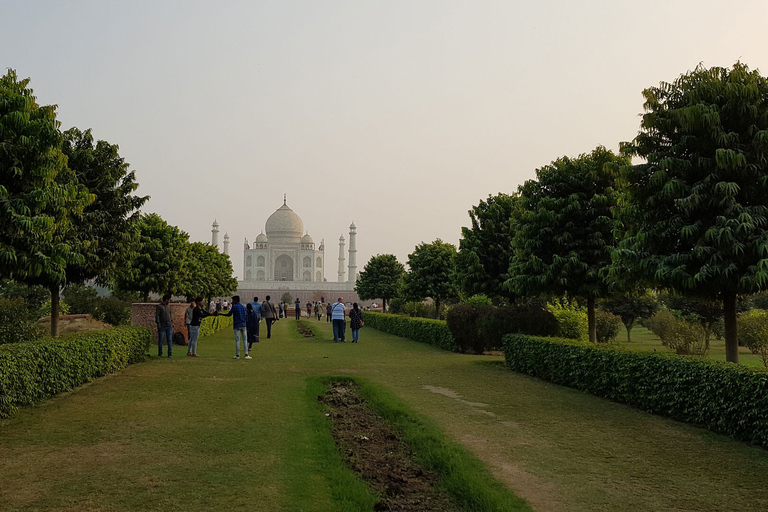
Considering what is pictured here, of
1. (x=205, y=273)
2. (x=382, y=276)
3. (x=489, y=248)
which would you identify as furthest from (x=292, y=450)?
(x=382, y=276)

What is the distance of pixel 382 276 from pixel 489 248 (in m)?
27.0

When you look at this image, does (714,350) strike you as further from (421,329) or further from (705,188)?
(705,188)

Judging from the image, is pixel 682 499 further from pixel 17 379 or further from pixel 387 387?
pixel 17 379

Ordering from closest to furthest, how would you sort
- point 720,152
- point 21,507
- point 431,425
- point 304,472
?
point 21,507
point 304,472
point 431,425
point 720,152

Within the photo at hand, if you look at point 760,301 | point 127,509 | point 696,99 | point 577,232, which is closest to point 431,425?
point 127,509

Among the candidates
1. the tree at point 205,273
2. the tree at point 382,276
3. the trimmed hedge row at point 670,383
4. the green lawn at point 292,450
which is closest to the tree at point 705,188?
the trimmed hedge row at point 670,383

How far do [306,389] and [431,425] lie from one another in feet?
11.2

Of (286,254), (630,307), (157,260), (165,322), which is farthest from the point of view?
(286,254)

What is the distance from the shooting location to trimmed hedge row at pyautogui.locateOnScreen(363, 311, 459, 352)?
63.3 feet

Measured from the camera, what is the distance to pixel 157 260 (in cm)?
2136

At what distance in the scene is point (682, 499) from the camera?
504cm

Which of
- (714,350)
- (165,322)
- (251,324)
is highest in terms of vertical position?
(165,322)

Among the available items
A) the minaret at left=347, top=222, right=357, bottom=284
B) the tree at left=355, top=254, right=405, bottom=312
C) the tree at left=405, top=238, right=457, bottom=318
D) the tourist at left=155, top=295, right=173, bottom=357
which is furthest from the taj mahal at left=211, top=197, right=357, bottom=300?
the tourist at left=155, top=295, right=173, bottom=357

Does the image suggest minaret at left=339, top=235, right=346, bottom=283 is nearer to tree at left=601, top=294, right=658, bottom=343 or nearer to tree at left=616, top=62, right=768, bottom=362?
tree at left=601, top=294, right=658, bottom=343
